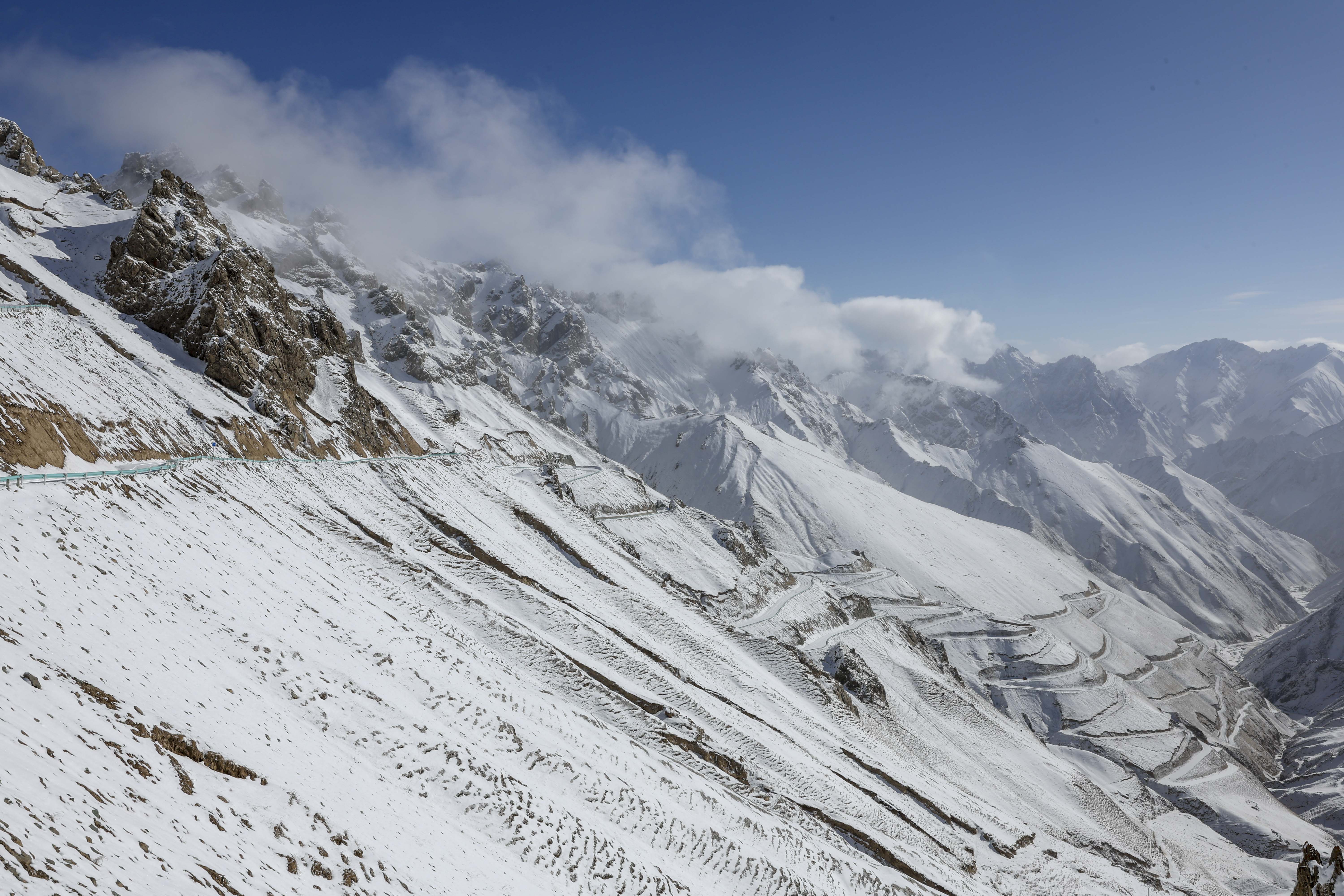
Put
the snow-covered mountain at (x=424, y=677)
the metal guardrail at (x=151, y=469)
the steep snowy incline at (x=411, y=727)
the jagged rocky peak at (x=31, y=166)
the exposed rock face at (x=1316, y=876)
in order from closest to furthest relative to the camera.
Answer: the exposed rock face at (x=1316, y=876)
the steep snowy incline at (x=411, y=727)
the snow-covered mountain at (x=424, y=677)
the metal guardrail at (x=151, y=469)
the jagged rocky peak at (x=31, y=166)

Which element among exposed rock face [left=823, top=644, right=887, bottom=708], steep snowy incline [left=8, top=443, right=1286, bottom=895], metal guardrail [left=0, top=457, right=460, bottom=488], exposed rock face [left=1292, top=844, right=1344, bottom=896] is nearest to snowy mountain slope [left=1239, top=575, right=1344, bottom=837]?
steep snowy incline [left=8, top=443, right=1286, bottom=895]

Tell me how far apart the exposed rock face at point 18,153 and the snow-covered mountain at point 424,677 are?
105cm

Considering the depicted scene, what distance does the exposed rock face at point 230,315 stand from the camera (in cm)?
4678

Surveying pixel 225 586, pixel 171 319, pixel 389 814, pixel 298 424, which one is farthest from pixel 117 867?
pixel 171 319

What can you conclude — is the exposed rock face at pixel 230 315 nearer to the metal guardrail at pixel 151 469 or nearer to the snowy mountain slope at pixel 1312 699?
the metal guardrail at pixel 151 469

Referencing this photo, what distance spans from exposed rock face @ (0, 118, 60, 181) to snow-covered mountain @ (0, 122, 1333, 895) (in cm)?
105

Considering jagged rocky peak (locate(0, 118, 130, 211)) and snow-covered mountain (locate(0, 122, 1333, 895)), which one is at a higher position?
jagged rocky peak (locate(0, 118, 130, 211))

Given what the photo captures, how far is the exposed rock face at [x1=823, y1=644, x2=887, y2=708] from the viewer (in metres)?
52.7

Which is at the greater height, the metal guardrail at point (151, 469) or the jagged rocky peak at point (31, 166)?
the jagged rocky peak at point (31, 166)

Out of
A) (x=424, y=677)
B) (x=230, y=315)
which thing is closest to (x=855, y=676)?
(x=424, y=677)

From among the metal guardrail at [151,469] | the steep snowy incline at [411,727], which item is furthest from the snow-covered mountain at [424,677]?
the metal guardrail at [151,469]

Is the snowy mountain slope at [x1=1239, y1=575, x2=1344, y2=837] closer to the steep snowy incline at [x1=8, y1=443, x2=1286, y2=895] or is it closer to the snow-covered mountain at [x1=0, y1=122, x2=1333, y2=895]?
the snow-covered mountain at [x1=0, y1=122, x2=1333, y2=895]

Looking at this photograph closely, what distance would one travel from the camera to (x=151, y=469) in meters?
25.7

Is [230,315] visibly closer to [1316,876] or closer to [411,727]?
[411,727]
